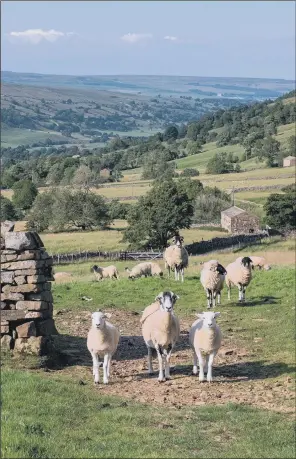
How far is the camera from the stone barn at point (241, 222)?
85250 millimetres

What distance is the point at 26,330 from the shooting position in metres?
16.1

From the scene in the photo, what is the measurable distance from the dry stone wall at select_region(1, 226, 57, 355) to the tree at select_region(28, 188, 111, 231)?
258 ft

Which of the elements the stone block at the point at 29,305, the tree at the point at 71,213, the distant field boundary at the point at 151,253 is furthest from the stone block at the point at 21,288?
the tree at the point at 71,213

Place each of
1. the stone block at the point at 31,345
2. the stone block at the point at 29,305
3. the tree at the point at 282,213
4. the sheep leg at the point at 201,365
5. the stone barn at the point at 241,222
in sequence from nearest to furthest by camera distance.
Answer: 1. the sheep leg at the point at 201,365
2. the stone block at the point at 31,345
3. the stone block at the point at 29,305
4. the stone barn at the point at 241,222
5. the tree at the point at 282,213

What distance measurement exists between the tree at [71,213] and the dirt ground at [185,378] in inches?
2989

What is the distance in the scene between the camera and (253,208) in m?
103

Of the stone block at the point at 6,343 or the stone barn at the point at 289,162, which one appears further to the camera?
the stone barn at the point at 289,162

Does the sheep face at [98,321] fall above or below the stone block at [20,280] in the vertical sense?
below

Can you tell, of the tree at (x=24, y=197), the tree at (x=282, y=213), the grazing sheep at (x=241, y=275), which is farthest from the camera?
the tree at (x=24, y=197)

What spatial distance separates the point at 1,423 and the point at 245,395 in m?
6.49

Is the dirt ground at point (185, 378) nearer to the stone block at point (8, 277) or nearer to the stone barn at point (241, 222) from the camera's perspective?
the stone block at point (8, 277)

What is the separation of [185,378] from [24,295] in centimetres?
405

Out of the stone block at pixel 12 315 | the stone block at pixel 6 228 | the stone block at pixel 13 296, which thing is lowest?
the stone block at pixel 12 315

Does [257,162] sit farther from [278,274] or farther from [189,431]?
[189,431]
